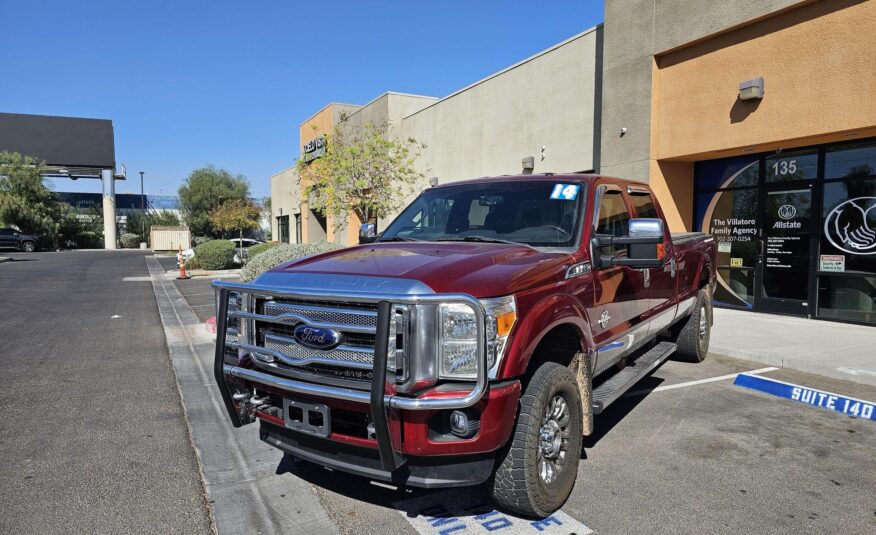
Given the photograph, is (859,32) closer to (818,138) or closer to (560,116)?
(818,138)

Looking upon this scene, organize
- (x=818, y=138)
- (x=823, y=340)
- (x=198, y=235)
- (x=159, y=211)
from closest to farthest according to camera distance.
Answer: (x=823, y=340)
(x=818, y=138)
(x=198, y=235)
(x=159, y=211)

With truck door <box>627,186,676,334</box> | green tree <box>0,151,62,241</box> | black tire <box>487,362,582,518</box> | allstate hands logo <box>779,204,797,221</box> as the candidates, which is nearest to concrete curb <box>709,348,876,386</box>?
truck door <box>627,186,676,334</box>

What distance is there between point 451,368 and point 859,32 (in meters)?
8.91

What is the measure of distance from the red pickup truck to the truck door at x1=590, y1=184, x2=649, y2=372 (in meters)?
0.02

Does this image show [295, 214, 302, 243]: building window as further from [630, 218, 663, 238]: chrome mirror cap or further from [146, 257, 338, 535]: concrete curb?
[630, 218, 663, 238]: chrome mirror cap

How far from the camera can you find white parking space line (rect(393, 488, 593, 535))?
3.19 m

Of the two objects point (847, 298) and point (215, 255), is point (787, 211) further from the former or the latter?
point (215, 255)

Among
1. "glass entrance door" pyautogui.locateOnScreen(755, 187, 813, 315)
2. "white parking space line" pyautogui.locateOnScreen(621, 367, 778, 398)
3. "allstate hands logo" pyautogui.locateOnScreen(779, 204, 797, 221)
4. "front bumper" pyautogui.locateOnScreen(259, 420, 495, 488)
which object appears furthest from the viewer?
"allstate hands logo" pyautogui.locateOnScreen(779, 204, 797, 221)

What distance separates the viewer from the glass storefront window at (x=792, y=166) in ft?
32.1

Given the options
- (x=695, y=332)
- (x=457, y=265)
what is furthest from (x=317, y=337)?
(x=695, y=332)

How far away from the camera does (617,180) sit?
4.98 metres

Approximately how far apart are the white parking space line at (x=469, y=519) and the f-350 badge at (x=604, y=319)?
4.23 ft

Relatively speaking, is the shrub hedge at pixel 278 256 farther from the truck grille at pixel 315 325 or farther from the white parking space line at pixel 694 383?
the truck grille at pixel 315 325

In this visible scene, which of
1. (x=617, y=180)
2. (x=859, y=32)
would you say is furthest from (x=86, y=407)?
(x=859, y=32)
